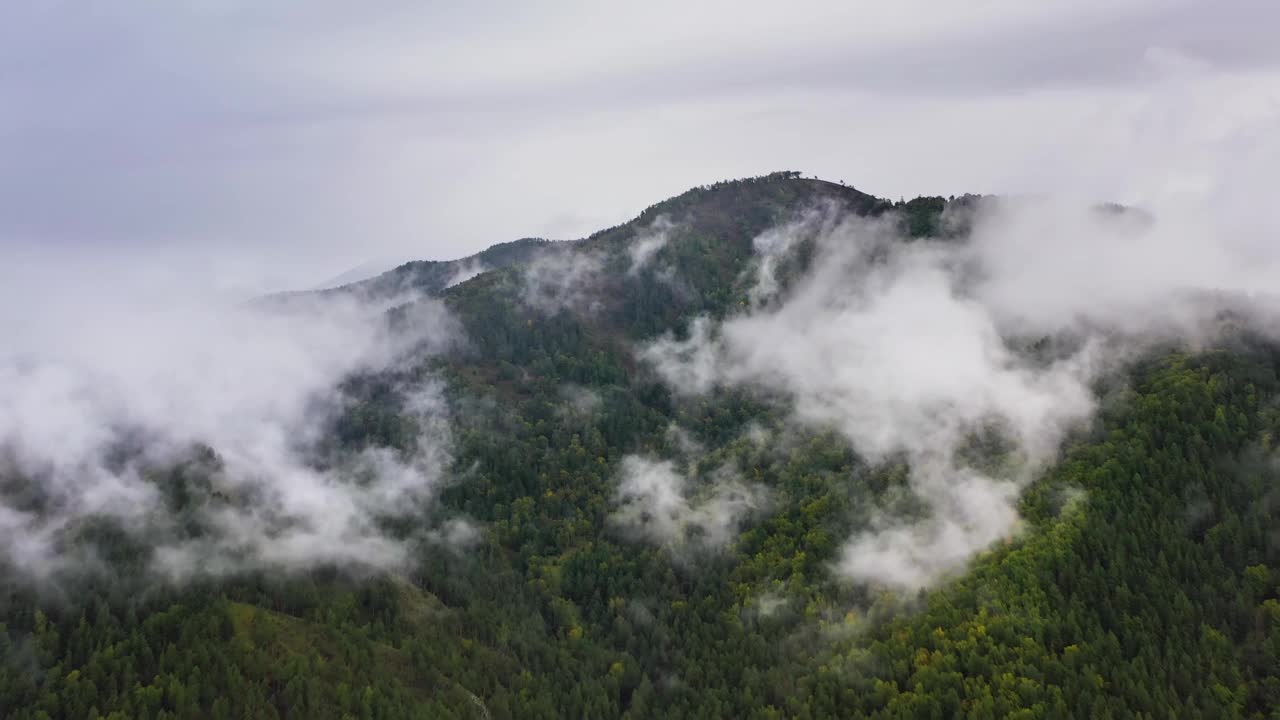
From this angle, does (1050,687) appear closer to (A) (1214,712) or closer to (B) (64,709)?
(A) (1214,712)

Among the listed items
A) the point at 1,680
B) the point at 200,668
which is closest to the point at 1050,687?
the point at 200,668

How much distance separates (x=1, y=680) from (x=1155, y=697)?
272 meters

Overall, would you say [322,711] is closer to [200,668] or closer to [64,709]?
[200,668]

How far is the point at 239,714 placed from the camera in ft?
625

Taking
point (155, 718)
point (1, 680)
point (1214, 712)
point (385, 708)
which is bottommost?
point (1214, 712)

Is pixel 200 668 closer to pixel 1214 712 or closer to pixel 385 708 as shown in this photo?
pixel 385 708

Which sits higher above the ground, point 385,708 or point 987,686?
point 385,708

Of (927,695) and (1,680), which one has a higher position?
(1,680)

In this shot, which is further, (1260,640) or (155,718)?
(1260,640)

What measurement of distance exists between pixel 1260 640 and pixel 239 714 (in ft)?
814

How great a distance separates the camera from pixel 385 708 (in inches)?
7854

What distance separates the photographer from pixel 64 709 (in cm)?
18725

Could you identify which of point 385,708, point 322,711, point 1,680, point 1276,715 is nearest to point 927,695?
point 1276,715

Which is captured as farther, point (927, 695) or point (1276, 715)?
point (927, 695)
